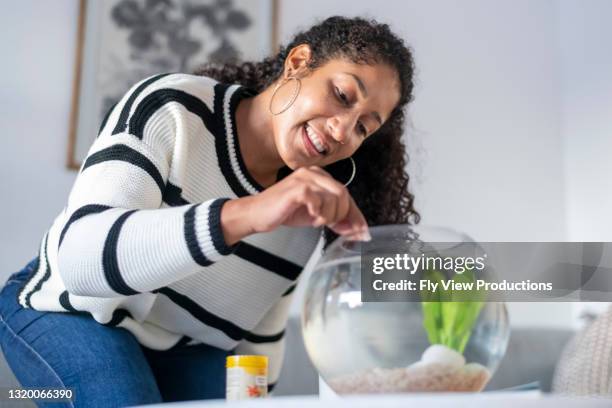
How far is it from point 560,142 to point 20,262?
71.6 inches

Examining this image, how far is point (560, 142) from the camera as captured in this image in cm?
264

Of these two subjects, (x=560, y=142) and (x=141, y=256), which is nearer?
(x=141, y=256)

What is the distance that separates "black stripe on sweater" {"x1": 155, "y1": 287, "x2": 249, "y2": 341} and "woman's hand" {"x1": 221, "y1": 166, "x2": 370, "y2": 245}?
0.38 m

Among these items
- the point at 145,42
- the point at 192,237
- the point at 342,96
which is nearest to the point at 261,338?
the point at 342,96

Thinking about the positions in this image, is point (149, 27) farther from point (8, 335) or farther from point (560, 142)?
point (560, 142)

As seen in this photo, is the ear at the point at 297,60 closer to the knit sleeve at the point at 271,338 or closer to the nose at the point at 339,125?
the nose at the point at 339,125

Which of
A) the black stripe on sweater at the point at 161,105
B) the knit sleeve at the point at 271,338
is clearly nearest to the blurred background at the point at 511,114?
the knit sleeve at the point at 271,338

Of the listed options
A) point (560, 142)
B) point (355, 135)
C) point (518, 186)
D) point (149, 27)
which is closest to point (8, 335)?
point (355, 135)

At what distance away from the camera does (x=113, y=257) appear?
88 centimetres

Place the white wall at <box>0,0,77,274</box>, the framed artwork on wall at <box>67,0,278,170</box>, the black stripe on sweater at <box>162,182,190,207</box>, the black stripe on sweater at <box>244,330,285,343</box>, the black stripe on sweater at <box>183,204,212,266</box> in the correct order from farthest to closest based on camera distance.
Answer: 1. the framed artwork on wall at <box>67,0,278,170</box>
2. the white wall at <box>0,0,77,274</box>
3. the black stripe on sweater at <box>244,330,285,343</box>
4. the black stripe on sweater at <box>162,182,190,207</box>
5. the black stripe on sweater at <box>183,204,212,266</box>

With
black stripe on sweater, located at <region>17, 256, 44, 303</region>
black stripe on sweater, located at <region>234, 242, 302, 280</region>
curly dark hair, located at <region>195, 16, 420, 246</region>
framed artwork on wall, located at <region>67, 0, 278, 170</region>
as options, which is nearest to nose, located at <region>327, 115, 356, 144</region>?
curly dark hair, located at <region>195, 16, 420, 246</region>

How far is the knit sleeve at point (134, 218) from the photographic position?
33.8 inches

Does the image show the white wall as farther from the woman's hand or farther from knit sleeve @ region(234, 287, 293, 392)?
the woman's hand

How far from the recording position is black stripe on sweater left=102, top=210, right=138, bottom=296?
881 millimetres
